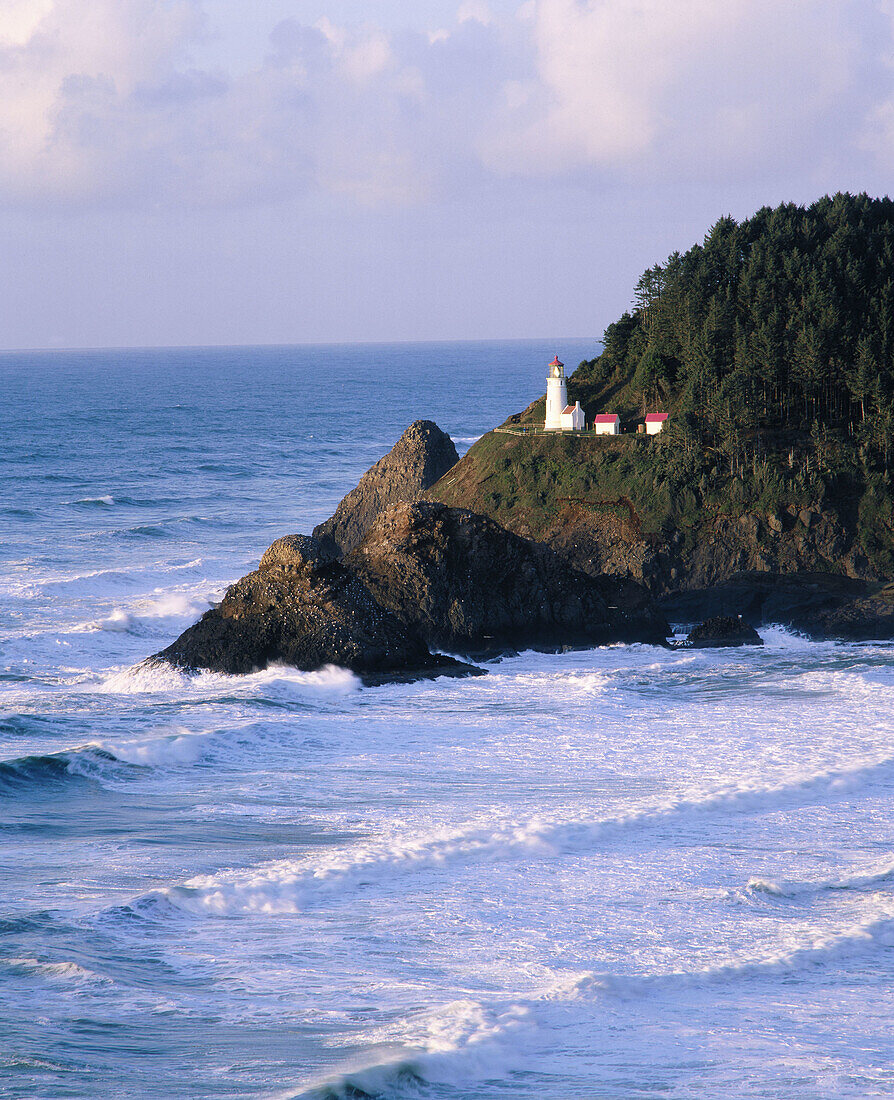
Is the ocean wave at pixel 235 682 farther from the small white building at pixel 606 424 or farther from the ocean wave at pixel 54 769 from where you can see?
the small white building at pixel 606 424

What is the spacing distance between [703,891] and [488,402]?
138 meters

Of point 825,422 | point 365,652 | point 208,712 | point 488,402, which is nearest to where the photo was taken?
point 208,712

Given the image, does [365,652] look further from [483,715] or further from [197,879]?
[197,879]

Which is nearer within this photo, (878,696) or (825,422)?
(878,696)

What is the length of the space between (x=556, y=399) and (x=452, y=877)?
36.6 m

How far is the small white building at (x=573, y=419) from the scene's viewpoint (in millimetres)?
51625

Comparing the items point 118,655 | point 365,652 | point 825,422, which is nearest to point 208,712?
point 365,652

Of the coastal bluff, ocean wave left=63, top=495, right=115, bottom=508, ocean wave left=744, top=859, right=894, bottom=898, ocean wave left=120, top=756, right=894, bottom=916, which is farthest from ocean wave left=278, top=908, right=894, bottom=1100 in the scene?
ocean wave left=63, top=495, right=115, bottom=508

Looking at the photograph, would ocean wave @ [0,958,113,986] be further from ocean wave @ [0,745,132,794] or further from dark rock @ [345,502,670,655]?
dark rock @ [345,502,670,655]

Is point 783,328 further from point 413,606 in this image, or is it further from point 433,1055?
point 433,1055

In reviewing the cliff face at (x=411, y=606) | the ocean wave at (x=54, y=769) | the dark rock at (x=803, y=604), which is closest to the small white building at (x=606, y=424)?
the dark rock at (x=803, y=604)

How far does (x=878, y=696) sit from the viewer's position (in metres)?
29.4

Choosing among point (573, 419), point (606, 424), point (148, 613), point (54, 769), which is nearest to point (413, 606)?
point (148, 613)

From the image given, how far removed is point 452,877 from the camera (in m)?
18.5
